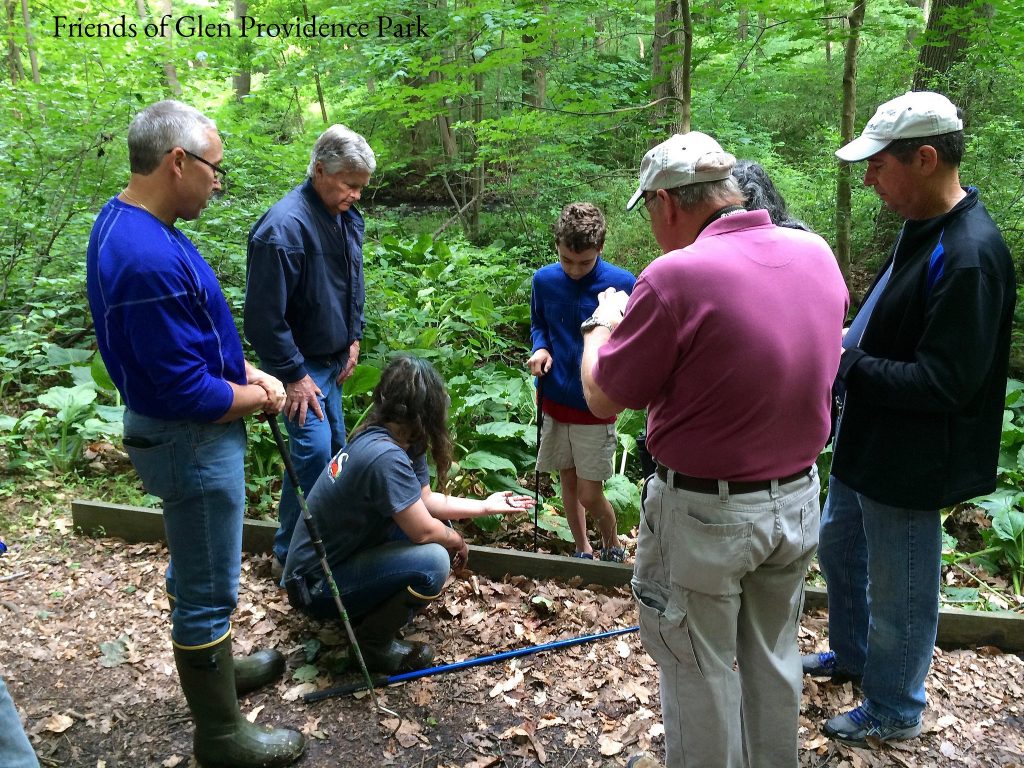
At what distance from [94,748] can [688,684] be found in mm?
2151

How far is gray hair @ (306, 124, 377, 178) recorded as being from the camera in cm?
314

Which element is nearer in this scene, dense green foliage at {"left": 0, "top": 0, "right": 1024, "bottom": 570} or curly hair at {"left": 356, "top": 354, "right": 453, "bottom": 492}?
curly hair at {"left": 356, "top": 354, "right": 453, "bottom": 492}

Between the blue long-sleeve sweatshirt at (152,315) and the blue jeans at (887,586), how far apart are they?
217 cm

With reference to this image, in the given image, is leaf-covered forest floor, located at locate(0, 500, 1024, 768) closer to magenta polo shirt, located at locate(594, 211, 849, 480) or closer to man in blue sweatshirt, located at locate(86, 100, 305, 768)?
man in blue sweatshirt, located at locate(86, 100, 305, 768)

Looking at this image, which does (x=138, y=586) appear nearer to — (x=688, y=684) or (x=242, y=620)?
(x=242, y=620)

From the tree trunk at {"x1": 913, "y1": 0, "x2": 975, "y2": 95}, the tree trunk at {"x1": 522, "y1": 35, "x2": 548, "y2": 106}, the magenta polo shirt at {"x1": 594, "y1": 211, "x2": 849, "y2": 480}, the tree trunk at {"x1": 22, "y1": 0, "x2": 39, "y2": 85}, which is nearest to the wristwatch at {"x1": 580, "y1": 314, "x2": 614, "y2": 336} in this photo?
the magenta polo shirt at {"x1": 594, "y1": 211, "x2": 849, "y2": 480}

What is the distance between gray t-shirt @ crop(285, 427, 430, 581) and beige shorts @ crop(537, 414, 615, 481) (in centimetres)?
82

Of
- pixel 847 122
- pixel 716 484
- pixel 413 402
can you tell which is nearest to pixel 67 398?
pixel 413 402

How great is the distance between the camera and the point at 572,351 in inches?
133

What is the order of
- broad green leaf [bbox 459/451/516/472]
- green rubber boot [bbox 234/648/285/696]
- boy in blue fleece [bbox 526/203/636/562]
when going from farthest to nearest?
broad green leaf [bbox 459/451/516/472] → boy in blue fleece [bbox 526/203/636/562] → green rubber boot [bbox 234/648/285/696]

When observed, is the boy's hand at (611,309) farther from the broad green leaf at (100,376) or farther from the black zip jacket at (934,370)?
the broad green leaf at (100,376)

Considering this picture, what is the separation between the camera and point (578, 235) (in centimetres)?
312

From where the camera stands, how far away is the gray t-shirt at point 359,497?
267cm

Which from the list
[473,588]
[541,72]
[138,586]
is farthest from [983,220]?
[541,72]
